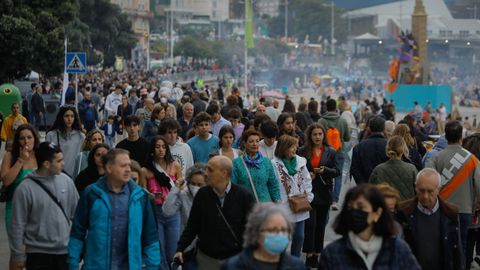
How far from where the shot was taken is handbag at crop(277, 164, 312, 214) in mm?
11172

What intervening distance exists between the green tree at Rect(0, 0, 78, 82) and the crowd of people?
60.6ft

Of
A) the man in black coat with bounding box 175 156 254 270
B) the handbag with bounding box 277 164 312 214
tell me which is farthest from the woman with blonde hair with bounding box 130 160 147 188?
the handbag with bounding box 277 164 312 214

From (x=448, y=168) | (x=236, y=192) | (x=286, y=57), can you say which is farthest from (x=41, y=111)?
(x=286, y=57)

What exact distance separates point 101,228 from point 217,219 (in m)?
0.76

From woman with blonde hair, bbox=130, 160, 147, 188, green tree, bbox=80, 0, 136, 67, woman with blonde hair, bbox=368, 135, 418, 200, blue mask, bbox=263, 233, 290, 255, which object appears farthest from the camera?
green tree, bbox=80, 0, 136, 67

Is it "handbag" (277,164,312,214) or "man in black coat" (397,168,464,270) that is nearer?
"man in black coat" (397,168,464,270)

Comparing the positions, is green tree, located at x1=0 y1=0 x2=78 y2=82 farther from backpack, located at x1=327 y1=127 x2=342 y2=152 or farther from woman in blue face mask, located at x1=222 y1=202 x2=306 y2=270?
woman in blue face mask, located at x1=222 y1=202 x2=306 y2=270

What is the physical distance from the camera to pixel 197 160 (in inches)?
501

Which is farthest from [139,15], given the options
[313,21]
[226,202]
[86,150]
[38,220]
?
[226,202]

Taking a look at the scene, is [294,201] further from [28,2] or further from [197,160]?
[28,2]

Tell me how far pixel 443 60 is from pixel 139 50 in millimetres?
55884

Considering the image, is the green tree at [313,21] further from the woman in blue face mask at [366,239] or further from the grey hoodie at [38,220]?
the woman in blue face mask at [366,239]

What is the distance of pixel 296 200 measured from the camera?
11.2 meters

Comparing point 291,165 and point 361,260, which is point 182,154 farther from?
point 361,260
